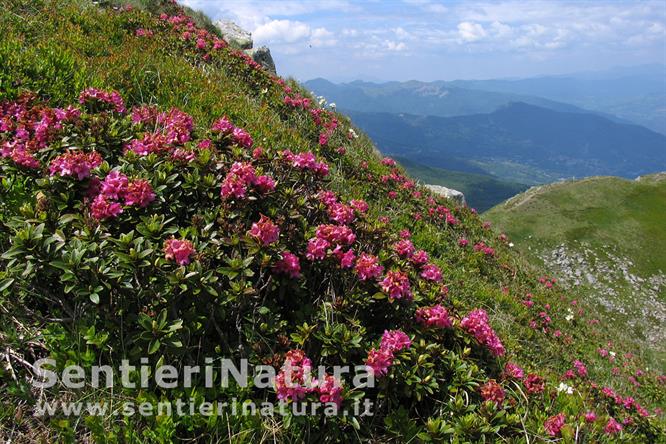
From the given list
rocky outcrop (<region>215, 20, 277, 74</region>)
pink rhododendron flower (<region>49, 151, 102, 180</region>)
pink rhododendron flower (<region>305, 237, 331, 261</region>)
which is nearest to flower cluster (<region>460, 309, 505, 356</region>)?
pink rhododendron flower (<region>305, 237, 331, 261</region>)

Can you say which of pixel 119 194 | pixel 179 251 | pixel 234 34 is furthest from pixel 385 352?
pixel 234 34

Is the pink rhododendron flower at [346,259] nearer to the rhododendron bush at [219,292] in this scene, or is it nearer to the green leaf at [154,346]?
the rhododendron bush at [219,292]

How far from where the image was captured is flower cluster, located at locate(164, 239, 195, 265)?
3.20 m

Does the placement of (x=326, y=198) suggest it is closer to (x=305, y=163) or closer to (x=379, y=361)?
(x=305, y=163)

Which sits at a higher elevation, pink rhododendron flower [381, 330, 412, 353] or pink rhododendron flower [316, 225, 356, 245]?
pink rhododendron flower [316, 225, 356, 245]

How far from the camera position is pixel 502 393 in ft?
12.3

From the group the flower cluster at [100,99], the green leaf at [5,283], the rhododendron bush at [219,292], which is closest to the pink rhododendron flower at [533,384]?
the rhododendron bush at [219,292]

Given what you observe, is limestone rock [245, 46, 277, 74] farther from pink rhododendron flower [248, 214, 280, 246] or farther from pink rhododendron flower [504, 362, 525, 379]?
pink rhododendron flower [504, 362, 525, 379]

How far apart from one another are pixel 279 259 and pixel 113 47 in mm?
7946

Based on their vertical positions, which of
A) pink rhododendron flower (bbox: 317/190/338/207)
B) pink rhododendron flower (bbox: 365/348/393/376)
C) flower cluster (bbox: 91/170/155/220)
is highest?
flower cluster (bbox: 91/170/155/220)

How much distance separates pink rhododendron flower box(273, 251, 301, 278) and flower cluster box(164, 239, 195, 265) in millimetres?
774

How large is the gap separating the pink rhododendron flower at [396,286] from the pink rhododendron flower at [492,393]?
40.9 inches

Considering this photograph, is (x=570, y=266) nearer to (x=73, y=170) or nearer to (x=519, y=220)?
(x=519, y=220)

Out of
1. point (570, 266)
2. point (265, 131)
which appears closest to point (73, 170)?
point (265, 131)
